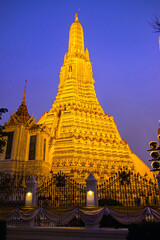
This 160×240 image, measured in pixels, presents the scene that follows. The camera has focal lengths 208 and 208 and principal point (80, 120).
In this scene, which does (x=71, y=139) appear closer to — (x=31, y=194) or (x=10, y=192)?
(x=10, y=192)

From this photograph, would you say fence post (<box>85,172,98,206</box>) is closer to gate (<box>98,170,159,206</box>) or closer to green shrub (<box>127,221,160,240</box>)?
gate (<box>98,170,159,206</box>)

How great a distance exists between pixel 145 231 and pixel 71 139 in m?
35.7

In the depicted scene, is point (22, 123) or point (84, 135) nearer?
point (22, 123)

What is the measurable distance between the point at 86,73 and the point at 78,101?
515 inches

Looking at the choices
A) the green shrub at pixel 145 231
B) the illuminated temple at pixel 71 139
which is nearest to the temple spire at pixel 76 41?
the illuminated temple at pixel 71 139

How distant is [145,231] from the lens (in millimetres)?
7402

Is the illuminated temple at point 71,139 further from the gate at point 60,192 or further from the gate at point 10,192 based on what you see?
the gate at point 60,192

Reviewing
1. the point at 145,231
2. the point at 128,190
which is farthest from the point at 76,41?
the point at 145,231

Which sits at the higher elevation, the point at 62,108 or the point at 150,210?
the point at 62,108

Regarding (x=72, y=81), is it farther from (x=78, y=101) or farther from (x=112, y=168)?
(x=112, y=168)

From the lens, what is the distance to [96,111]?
53.6 m

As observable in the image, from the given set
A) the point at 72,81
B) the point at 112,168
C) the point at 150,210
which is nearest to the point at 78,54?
the point at 72,81

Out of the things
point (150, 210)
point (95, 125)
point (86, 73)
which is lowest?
point (150, 210)

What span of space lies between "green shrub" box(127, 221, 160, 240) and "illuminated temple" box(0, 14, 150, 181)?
27.6 metres
